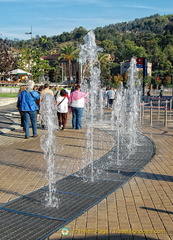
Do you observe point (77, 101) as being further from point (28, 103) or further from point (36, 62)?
point (36, 62)

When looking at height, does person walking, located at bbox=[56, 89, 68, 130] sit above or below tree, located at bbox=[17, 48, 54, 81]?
below

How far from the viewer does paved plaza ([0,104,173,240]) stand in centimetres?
397

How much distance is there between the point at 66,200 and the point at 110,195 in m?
0.67

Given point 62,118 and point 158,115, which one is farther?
point 158,115

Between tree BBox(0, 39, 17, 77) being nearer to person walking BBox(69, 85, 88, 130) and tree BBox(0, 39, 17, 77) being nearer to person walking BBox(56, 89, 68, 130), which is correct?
person walking BBox(69, 85, 88, 130)

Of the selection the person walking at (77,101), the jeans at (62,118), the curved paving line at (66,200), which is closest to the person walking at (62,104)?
the jeans at (62,118)

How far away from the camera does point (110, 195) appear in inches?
205

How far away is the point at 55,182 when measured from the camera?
229 inches

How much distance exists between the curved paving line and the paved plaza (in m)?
0.14

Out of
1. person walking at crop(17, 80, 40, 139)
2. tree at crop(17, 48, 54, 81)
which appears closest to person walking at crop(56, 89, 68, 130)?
person walking at crop(17, 80, 40, 139)

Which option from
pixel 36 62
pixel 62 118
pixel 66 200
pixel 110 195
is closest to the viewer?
pixel 66 200

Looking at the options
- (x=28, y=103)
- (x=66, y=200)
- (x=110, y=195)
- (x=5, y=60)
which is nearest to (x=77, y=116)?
(x=28, y=103)

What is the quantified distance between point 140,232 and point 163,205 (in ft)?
3.18

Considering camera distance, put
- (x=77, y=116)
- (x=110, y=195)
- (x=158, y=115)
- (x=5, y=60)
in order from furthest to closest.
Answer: (x=5, y=60)
(x=158, y=115)
(x=77, y=116)
(x=110, y=195)
